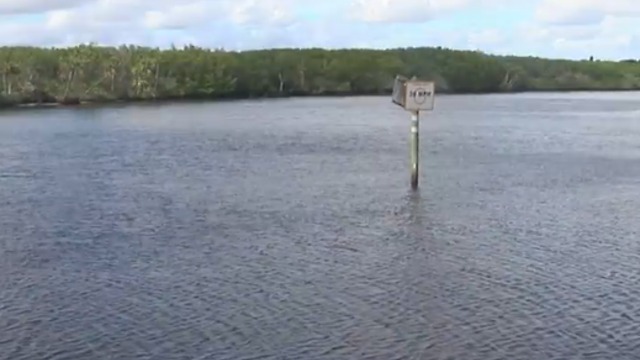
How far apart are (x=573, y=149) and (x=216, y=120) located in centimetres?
2684

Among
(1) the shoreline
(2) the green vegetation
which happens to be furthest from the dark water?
(2) the green vegetation

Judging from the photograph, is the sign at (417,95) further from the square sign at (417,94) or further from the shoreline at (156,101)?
the shoreline at (156,101)

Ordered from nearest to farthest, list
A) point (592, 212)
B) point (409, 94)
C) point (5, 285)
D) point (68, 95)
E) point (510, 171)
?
point (5, 285), point (592, 212), point (409, 94), point (510, 171), point (68, 95)

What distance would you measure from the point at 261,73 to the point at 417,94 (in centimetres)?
8358

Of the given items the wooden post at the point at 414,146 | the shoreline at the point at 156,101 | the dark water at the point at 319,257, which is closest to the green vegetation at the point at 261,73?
the shoreline at the point at 156,101

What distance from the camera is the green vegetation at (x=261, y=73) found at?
8744cm

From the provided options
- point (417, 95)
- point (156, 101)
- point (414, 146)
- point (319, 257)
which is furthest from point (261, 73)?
point (319, 257)

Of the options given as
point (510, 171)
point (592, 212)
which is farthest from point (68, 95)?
point (592, 212)

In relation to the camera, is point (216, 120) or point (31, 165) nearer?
point (31, 165)

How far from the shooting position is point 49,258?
15.5 m

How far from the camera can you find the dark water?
36.6 feet

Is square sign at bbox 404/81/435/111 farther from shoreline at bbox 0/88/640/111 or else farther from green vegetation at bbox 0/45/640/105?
green vegetation at bbox 0/45/640/105

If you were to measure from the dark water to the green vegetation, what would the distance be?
181 ft

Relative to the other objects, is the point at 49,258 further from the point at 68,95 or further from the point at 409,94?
the point at 68,95
